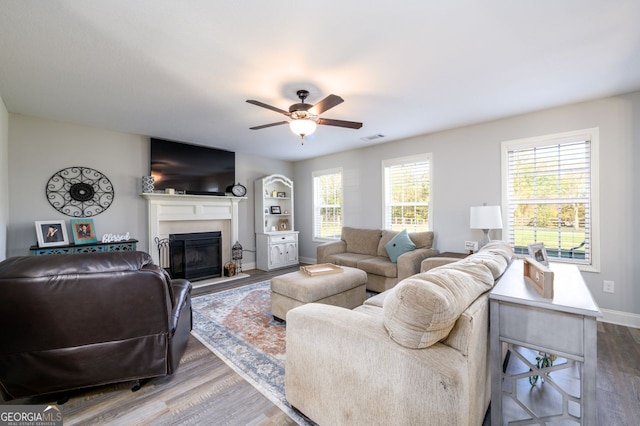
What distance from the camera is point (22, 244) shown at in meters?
3.40

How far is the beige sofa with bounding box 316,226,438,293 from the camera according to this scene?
364 centimetres

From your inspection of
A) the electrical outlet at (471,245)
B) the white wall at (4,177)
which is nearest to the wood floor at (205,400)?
the electrical outlet at (471,245)

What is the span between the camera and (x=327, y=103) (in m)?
2.39

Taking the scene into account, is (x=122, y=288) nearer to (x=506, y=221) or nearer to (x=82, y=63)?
(x=82, y=63)

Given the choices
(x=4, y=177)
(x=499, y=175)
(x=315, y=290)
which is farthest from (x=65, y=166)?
(x=499, y=175)

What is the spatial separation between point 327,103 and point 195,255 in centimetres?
376

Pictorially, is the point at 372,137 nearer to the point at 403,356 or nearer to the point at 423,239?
the point at 423,239

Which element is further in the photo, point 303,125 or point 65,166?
point 65,166

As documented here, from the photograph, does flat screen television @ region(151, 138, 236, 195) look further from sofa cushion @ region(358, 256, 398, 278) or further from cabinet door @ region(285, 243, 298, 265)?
sofa cushion @ region(358, 256, 398, 278)

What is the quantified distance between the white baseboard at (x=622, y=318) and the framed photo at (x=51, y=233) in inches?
257

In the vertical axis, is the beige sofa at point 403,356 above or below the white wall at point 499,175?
below

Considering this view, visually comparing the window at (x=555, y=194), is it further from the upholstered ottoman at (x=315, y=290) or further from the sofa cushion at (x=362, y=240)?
the upholstered ottoman at (x=315, y=290)

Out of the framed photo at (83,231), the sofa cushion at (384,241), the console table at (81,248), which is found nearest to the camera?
the console table at (81,248)

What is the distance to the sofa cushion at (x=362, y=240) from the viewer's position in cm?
457
